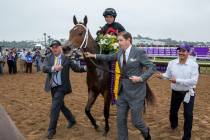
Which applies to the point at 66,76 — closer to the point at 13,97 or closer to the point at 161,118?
the point at 161,118

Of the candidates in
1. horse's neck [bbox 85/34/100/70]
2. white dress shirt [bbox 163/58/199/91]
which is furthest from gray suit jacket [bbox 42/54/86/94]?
white dress shirt [bbox 163/58/199/91]

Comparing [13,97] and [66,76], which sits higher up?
[66,76]

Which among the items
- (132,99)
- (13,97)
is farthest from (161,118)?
(13,97)

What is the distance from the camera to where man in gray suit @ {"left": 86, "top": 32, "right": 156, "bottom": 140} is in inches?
210

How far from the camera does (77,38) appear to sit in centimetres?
658

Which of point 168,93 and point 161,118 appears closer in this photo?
point 161,118

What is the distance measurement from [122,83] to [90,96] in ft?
5.19

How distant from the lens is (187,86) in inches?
242

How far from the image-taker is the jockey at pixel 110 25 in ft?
22.9

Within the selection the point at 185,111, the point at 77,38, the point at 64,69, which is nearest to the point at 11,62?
the point at 64,69

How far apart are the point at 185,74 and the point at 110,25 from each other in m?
1.94

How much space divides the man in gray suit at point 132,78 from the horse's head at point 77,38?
1.16 meters

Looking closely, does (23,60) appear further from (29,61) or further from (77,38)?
(77,38)

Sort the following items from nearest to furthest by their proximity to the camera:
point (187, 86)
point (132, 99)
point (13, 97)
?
1. point (132, 99)
2. point (187, 86)
3. point (13, 97)
